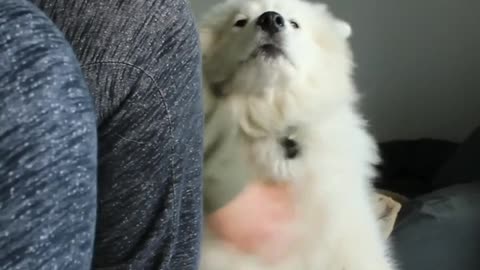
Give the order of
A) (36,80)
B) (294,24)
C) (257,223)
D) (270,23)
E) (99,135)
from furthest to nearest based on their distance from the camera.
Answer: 1. (294,24)
2. (270,23)
3. (257,223)
4. (99,135)
5. (36,80)

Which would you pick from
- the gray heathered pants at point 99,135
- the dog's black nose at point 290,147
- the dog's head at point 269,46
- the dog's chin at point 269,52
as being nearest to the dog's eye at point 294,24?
the dog's head at point 269,46

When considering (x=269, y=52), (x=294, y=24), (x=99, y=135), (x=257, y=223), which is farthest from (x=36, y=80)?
(x=294, y=24)

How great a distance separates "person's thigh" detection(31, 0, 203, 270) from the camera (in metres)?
0.65

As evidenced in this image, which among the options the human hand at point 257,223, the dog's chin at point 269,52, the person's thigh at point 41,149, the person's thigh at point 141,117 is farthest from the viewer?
the dog's chin at point 269,52

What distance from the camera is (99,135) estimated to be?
66 centimetres

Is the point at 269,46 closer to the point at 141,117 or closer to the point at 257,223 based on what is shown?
the point at 257,223

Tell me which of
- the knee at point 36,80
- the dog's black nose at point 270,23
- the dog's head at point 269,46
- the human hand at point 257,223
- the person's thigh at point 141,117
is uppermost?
the knee at point 36,80

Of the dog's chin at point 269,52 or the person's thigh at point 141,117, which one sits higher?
the person's thigh at point 141,117

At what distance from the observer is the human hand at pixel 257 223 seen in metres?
1.25

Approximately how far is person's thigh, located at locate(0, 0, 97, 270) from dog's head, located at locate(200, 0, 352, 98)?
0.88 meters

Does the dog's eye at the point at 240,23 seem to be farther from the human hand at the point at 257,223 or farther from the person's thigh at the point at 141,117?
the person's thigh at the point at 141,117

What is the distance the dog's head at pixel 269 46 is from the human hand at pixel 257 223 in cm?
23

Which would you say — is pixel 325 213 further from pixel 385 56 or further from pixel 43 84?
pixel 385 56

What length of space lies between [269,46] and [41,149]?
37.0 inches
